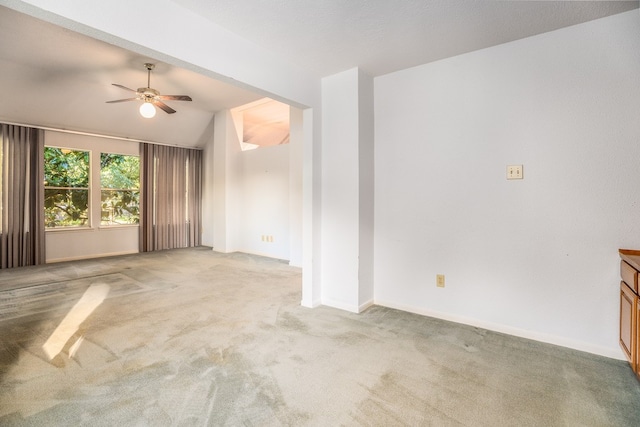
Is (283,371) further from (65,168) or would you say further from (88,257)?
(65,168)

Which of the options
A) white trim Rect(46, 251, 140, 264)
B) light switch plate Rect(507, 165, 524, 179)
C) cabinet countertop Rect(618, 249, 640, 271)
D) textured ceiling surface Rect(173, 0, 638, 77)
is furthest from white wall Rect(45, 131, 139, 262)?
cabinet countertop Rect(618, 249, 640, 271)

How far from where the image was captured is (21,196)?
5062 millimetres

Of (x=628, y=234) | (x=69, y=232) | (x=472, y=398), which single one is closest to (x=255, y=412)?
(x=472, y=398)

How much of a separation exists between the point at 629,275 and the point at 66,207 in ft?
24.9

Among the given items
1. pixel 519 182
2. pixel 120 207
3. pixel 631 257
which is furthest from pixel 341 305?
pixel 120 207

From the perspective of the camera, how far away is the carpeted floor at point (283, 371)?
1.59 metres

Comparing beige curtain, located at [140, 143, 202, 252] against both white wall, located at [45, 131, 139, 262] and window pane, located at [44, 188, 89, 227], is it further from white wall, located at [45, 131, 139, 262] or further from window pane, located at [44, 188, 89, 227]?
window pane, located at [44, 188, 89, 227]

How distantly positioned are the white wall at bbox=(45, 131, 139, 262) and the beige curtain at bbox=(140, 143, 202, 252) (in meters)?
0.29

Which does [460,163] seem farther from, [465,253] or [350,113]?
[350,113]

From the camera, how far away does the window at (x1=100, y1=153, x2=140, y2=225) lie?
6129 millimetres

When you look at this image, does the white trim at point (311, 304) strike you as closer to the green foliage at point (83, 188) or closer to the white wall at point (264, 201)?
the white wall at point (264, 201)

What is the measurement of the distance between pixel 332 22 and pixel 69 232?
6062 millimetres

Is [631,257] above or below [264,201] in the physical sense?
below

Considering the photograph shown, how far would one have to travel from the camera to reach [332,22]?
7.30ft
